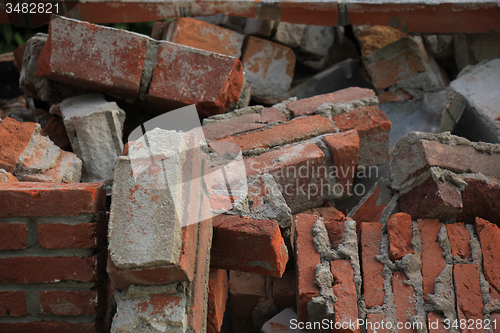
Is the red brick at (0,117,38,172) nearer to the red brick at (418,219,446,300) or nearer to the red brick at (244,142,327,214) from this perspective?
the red brick at (244,142,327,214)

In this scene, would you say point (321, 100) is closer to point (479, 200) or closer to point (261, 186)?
point (261, 186)

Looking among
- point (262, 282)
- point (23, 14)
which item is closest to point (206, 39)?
point (23, 14)

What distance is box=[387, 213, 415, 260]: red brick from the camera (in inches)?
65.0

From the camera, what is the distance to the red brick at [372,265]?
1.57 metres

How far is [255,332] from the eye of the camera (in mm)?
1803

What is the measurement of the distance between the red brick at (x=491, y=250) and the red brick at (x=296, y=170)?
70cm

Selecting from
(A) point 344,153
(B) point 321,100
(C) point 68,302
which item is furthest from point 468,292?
(C) point 68,302

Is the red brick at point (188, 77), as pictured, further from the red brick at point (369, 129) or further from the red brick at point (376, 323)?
the red brick at point (376, 323)

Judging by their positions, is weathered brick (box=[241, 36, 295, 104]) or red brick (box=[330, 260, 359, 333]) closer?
red brick (box=[330, 260, 359, 333])

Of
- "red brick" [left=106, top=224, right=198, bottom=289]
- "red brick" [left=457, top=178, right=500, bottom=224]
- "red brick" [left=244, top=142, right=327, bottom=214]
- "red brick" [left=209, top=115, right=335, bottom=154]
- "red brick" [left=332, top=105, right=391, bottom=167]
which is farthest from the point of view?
"red brick" [left=332, top=105, right=391, bottom=167]

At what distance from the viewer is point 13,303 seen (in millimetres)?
1337

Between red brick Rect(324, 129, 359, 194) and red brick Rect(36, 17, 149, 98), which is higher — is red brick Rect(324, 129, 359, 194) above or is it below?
below

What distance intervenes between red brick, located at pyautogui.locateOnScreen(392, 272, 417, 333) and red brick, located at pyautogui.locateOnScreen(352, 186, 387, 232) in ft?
1.57

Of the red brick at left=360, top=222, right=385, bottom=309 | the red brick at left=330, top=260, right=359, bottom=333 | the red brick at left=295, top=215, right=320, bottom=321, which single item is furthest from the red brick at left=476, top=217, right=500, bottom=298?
the red brick at left=295, top=215, right=320, bottom=321
